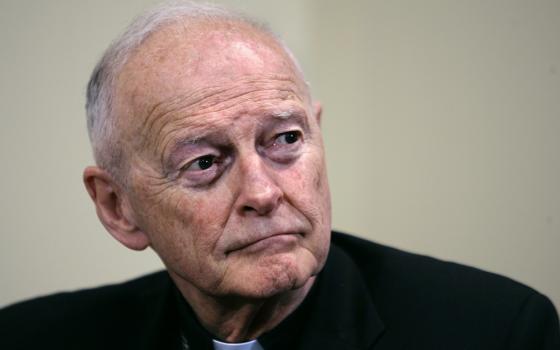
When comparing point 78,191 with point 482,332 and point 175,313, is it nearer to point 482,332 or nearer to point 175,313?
point 175,313

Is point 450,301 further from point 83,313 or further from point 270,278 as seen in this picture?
point 83,313

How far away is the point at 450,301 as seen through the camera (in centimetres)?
172

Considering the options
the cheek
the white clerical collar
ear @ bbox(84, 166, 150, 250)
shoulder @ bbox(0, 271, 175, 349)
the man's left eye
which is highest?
the man's left eye

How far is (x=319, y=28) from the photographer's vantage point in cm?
271

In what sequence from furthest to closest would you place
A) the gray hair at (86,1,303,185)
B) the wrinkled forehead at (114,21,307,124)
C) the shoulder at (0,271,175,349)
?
1. the shoulder at (0,271,175,349)
2. the gray hair at (86,1,303,185)
3. the wrinkled forehead at (114,21,307,124)

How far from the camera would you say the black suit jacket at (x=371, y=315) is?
1.62 m

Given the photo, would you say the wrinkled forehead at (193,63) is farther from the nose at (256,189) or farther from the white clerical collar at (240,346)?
the white clerical collar at (240,346)

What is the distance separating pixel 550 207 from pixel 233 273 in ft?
4.44

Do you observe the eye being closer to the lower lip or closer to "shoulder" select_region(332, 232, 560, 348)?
the lower lip

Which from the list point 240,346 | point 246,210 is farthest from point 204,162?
point 240,346

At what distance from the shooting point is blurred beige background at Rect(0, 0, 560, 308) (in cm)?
232

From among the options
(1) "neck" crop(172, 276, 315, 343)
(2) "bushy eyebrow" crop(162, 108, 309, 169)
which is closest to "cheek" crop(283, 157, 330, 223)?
(2) "bushy eyebrow" crop(162, 108, 309, 169)

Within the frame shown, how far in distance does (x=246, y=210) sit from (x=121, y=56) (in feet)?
1.77

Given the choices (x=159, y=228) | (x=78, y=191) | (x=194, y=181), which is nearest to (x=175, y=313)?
(x=159, y=228)
